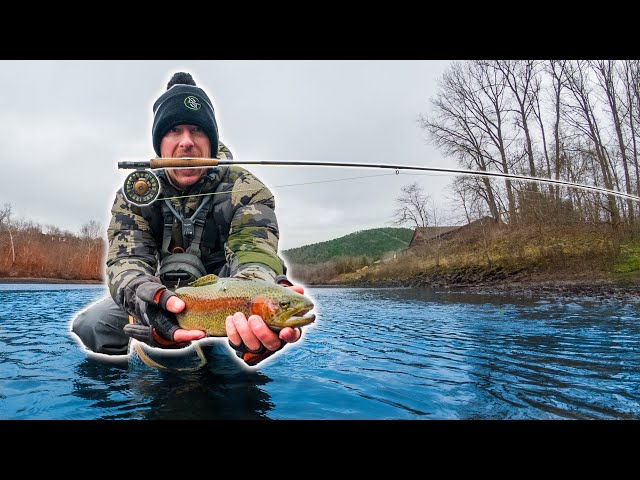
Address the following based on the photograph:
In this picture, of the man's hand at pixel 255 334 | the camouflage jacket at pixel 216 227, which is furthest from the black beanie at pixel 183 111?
the man's hand at pixel 255 334

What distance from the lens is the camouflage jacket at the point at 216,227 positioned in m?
2.01

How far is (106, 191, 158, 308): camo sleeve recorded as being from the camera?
1928mm

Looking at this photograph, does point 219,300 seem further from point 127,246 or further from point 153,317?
point 127,246

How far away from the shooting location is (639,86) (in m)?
17.9

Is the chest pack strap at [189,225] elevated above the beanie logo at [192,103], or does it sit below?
below

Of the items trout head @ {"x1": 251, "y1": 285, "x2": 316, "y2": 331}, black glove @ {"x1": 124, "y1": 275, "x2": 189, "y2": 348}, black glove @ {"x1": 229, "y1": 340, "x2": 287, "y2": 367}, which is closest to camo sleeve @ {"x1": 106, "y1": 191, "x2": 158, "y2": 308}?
black glove @ {"x1": 124, "y1": 275, "x2": 189, "y2": 348}

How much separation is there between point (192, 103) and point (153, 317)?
1.26 metres

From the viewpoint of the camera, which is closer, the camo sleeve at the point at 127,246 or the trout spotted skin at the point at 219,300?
the trout spotted skin at the point at 219,300

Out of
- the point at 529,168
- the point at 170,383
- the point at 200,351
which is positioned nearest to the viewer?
the point at 170,383

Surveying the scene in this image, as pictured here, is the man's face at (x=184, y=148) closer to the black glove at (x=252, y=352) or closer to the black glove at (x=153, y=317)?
the black glove at (x=153, y=317)

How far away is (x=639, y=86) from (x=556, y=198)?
23.8 feet

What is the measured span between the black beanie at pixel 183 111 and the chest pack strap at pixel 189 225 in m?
Answer: 0.42
